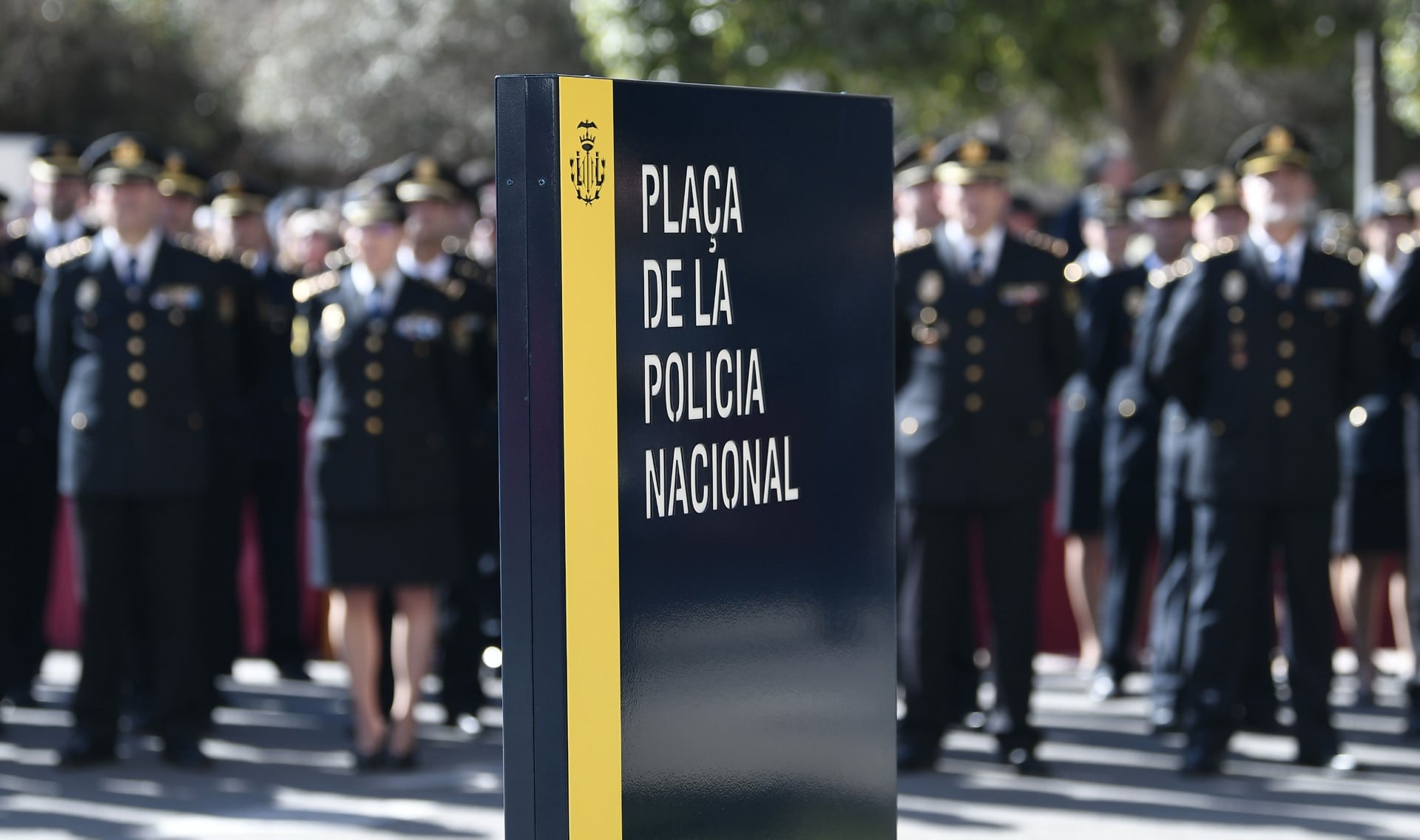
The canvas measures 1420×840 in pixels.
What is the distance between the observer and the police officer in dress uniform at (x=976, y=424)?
7.07 metres

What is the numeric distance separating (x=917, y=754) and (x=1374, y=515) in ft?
7.97

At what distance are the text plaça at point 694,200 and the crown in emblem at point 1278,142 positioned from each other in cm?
446

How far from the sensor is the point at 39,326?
731 cm

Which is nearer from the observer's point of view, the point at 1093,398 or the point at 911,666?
the point at 911,666

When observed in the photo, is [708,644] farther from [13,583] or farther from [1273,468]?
[13,583]

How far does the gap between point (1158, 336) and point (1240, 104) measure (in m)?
27.2

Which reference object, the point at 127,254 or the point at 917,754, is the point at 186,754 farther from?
the point at 917,754

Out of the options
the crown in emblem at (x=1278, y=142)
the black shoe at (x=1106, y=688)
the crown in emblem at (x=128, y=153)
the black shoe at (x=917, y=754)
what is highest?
the crown in emblem at (x=128, y=153)

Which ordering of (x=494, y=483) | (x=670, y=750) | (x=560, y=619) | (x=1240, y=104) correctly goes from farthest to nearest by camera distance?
(x=1240, y=104) → (x=494, y=483) → (x=670, y=750) → (x=560, y=619)

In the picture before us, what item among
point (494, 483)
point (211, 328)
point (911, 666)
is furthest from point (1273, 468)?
point (211, 328)

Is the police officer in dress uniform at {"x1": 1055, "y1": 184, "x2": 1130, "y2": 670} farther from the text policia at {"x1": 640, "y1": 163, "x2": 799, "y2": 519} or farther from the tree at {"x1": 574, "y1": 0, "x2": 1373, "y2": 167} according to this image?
the tree at {"x1": 574, "y1": 0, "x2": 1373, "y2": 167}

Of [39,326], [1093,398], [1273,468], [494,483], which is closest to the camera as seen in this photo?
[1273,468]

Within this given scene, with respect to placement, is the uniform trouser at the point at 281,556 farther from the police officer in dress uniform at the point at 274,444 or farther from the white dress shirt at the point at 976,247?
the white dress shirt at the point at 976,247

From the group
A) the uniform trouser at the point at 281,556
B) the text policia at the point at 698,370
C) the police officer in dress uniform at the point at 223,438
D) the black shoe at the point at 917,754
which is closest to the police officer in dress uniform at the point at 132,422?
the police officer in dress uniform at the point at 223,438
